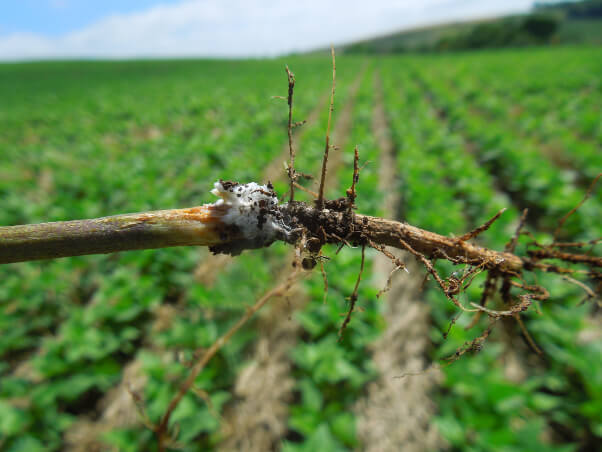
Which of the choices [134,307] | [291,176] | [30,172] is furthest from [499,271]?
[30,172]

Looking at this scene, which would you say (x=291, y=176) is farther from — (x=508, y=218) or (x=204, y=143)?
(x=204, y=143)

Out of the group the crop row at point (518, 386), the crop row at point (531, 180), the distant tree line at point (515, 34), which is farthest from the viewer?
the distant tree line at point (515, 34)

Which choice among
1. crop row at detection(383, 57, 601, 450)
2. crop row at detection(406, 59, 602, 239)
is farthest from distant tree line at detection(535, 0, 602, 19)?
crop row at detection(383, 57, 601, 450)

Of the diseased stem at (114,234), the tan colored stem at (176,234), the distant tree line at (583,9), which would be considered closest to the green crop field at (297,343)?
the tan colored stem at (176,234)

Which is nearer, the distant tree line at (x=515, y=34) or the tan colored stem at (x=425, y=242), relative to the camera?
the tan colored stem at (x=425, y=242)

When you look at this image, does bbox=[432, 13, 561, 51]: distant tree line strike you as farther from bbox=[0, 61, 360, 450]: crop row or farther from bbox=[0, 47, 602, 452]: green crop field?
bbox=[0, 61, 360, 450]: crop row

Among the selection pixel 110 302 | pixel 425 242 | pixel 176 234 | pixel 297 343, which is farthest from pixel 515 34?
pixel 176 234

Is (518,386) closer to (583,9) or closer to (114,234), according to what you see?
(114,234)

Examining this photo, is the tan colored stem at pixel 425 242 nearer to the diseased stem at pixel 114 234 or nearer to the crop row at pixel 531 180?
the diseased stem at pixel 114 234
